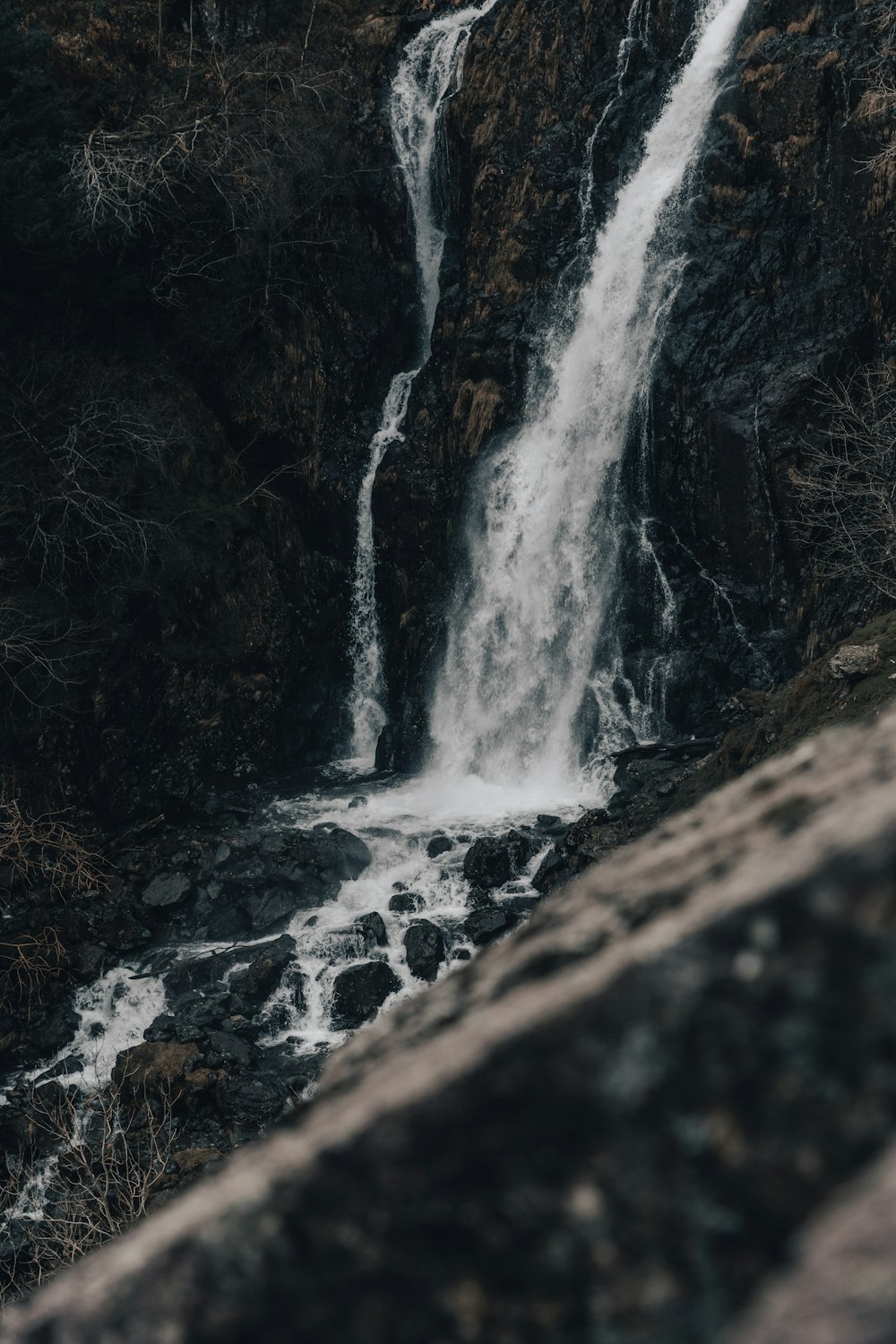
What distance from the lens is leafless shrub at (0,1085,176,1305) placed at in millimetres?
10258

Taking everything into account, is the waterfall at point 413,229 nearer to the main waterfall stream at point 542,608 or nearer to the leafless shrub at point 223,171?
the main waterfall stream at point 542,608

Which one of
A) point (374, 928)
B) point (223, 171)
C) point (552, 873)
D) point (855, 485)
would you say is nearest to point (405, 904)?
point (374, 928)

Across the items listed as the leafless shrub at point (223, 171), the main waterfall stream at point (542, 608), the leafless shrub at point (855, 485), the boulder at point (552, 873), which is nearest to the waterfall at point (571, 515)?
the main waterfall stream at point (542, 608)

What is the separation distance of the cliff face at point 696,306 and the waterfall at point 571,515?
0.44 metres

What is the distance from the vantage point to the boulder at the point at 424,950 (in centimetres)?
1403

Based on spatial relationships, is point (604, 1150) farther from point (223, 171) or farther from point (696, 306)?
point (223, 171)

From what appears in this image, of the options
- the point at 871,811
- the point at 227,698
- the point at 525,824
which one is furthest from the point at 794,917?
the point at 227,698

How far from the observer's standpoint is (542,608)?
1945 cm

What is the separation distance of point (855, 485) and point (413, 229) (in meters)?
11.9

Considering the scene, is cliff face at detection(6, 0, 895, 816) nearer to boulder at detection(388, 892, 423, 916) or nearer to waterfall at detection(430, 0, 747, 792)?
waterfall at detection(430, 0, 747, 792)

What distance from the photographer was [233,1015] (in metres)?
13.7

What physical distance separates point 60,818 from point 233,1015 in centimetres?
575

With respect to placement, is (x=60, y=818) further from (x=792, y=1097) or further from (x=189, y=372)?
(x=792, y=1097)

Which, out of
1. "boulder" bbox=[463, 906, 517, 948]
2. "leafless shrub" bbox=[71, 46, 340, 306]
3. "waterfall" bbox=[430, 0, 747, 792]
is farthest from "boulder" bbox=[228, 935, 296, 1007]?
"leafless shrub" bbox=[71, 46, 340, 306]
